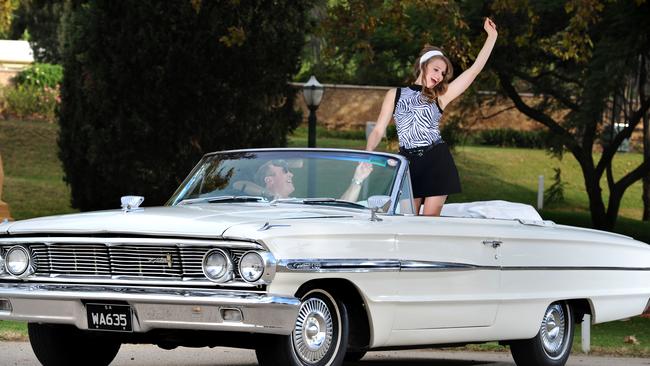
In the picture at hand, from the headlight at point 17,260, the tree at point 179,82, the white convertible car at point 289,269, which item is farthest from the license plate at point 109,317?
the tree at point 179,82

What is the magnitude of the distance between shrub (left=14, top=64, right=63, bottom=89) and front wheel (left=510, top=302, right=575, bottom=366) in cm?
4328

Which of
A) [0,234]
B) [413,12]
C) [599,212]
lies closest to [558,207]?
[599,212]

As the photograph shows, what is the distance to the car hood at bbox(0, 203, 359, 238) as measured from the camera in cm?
788

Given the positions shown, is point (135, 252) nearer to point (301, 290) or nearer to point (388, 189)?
point (301, 290)

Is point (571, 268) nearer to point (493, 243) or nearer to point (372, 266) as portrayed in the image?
point (493, 243)

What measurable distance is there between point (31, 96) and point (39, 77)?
2.80 m

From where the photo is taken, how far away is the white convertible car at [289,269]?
7.77m

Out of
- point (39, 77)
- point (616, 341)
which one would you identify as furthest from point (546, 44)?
point (39, 77)

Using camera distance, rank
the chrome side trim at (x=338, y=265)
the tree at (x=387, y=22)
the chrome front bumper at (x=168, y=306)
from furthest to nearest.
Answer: the tree at (x=387, y=22), the chrome side trim at (x=338, y=265), the chrome front bumper at (x=168, y=306)

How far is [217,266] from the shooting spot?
7816 mm

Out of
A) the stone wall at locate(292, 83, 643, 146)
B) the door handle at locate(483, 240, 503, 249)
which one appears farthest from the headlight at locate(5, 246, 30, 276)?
the stone wall at locate(292, 83, 643, 146)

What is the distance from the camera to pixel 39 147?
149 ft

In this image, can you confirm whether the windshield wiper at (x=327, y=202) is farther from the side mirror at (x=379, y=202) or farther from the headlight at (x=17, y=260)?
the headlight at (x=17, y=260)

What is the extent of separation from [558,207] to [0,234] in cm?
3566
